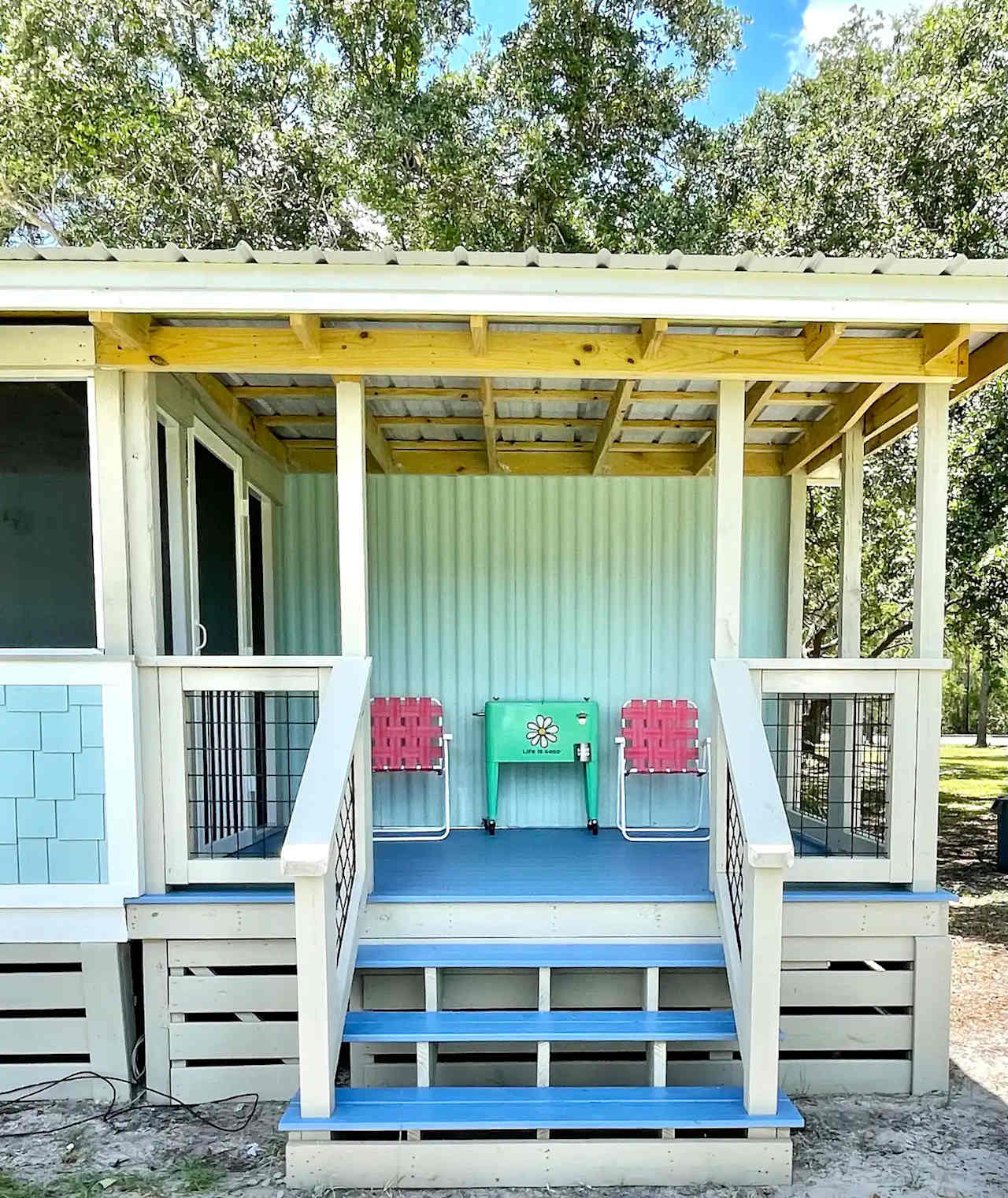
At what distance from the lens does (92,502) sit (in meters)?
2.98

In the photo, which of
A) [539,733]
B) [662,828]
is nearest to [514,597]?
[539,733]

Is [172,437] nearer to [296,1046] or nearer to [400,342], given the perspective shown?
[400,342]

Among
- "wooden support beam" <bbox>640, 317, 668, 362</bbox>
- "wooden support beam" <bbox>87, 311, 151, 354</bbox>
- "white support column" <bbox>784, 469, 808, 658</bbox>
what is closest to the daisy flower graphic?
"white support column" <bbox>784, 469, 808, 658</bbox>

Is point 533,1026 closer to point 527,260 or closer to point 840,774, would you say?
point 840,774

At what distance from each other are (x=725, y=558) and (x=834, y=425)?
4.81 ft

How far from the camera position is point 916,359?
3.10 meters

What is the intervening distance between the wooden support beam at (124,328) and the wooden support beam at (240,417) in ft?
1.81

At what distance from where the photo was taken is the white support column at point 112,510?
2.94 m

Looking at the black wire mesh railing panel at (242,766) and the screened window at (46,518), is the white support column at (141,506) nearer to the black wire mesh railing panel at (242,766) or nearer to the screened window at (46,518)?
the screened window at (46,518)

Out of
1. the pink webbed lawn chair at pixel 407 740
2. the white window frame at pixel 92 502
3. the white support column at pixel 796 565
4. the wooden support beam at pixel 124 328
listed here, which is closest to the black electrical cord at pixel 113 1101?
the pink webbed lawn chair at pixel 407 740

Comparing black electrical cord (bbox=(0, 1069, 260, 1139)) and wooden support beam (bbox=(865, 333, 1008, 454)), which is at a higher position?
wooden support beam (bbox=(865, 333, 1008, 454))

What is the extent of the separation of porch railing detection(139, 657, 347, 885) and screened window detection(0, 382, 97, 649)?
41 centimetres

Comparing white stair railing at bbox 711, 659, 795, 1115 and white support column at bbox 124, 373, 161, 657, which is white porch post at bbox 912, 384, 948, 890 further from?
white support column at bbox 124, 373, 161, 657

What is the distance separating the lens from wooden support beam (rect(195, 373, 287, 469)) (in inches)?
141
